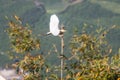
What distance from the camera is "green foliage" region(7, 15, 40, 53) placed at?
927 centimetres

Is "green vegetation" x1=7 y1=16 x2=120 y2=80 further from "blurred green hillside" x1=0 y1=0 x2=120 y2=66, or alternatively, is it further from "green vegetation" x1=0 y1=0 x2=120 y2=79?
"blurred green hillside" x1=0 y1=0 x2=120 y2=66

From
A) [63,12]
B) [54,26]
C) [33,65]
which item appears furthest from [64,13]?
[54,26]

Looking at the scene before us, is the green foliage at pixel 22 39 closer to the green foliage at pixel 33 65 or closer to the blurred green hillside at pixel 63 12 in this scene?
the green foliage at pixel 33 65

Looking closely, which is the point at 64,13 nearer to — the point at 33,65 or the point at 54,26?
the point at 33,65

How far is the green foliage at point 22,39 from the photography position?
9.27 meters

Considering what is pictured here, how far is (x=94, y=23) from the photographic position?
131ft

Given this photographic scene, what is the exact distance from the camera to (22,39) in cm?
935

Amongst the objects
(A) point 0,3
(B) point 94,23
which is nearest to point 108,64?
(B) point 94,23

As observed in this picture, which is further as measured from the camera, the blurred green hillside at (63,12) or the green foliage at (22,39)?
the blurred green hillside at (63,12)

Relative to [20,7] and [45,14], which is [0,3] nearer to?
[20,7]

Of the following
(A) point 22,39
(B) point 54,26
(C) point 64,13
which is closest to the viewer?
(B) point 54,26

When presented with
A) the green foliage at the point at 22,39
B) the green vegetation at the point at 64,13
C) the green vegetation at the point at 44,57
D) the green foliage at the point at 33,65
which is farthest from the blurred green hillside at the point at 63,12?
the green foliage at the point at 33,65

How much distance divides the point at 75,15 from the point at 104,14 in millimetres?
3262

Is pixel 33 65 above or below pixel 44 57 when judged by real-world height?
below
